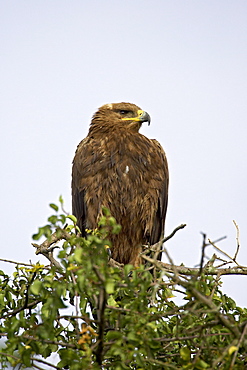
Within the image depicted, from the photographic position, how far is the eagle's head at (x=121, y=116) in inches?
268

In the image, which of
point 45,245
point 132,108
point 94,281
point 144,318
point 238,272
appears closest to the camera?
point 94,281

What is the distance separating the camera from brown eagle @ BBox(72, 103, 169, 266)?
6.26 meters

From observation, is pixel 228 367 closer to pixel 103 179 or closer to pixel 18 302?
pixel 18 302

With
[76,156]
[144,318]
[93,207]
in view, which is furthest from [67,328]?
[76,156]

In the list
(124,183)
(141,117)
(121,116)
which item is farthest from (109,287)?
(121,116)

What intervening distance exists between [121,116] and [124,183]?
1076 millimetres

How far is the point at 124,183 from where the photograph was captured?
6.23 metres

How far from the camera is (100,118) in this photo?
22.9ft

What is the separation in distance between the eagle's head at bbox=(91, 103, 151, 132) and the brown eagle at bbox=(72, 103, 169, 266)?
0.01m

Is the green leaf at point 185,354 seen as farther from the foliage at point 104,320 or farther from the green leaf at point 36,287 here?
the green leaf at point 36,287

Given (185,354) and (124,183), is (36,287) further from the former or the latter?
(124,183)

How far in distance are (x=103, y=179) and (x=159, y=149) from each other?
2.61ft

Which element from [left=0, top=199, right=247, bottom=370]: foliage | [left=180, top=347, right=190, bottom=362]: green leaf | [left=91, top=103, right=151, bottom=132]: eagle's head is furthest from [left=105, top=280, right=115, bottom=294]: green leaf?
[left=91, top=103, right=151, bottom=132]: eagle's head

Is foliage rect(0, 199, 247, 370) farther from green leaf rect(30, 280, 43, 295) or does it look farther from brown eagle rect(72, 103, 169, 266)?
brown eagle rect(72, 103, 169, 266)
